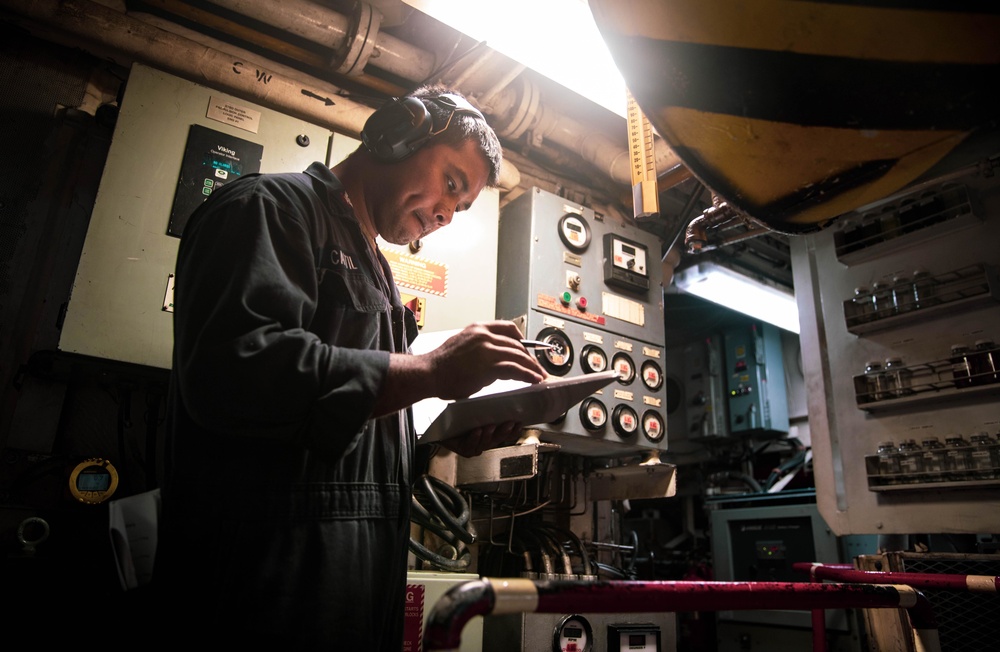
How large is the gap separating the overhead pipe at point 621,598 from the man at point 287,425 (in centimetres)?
29

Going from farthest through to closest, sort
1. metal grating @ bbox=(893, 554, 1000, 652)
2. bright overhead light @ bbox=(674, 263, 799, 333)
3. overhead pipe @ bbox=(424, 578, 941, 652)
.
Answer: bright overhead light @ bbox=(674, 263, 799, 333) → metal grating @ bbox=(893, 554, 1000, 652) → overhead pipe @ bbox=(424, 578, 941, 652)

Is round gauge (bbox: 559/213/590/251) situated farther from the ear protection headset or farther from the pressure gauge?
the pressure gauge

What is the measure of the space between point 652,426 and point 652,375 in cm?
26

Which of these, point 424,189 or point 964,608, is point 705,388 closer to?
point 964,608

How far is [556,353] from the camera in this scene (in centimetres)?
275

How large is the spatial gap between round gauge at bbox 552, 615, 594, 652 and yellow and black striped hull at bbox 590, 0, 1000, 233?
5.81ft

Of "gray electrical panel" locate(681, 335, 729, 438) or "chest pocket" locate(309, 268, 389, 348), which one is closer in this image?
"chest pocket" locate(309, 268, 389, 348)

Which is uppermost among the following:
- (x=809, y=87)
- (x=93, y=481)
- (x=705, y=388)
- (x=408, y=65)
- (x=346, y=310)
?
(x=408, y=65)

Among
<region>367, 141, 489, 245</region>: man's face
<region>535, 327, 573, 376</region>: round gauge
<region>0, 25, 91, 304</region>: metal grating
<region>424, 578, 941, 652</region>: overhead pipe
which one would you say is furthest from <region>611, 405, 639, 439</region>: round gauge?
<region>0, 25, 91, 304</region>: metal grating

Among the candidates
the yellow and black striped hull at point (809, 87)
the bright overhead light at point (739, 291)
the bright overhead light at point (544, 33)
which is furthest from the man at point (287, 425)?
the bright overhead light at point (739, 291)

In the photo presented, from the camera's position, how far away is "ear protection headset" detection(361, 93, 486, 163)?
1435 millimetres

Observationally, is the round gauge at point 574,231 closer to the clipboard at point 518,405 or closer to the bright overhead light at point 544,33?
the bright overhead light at point 544,33

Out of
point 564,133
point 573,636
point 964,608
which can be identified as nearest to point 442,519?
point 573,636

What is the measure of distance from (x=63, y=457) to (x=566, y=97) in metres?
2.80
